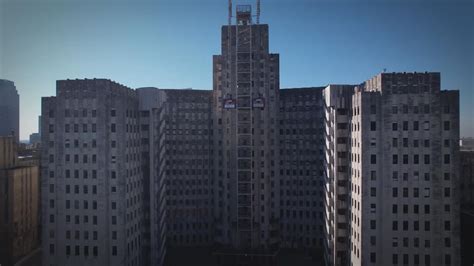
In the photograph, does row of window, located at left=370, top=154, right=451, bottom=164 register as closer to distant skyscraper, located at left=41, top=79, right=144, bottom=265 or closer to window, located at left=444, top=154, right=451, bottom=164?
window, located at left=444, top=154, right=451, bottom=164

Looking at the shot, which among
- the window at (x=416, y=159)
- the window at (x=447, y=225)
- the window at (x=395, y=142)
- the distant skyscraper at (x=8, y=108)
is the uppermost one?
the distant skyscraper at (x=8, y=108)

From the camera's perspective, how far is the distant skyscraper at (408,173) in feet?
→ 211

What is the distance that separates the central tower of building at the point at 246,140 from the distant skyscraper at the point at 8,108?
81256mm

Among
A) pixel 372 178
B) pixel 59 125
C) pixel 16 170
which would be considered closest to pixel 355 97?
pixel 372 178

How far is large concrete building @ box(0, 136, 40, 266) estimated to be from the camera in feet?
286

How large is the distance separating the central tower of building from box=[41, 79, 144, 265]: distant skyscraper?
111 feet

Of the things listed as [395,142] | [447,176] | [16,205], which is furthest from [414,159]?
[16,205]

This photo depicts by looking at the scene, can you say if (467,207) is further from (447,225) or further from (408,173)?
(408,173)

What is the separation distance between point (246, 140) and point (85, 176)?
4257 centimetres

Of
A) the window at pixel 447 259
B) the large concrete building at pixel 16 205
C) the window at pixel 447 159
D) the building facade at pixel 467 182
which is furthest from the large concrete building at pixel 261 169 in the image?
the building facade at pixel 467 182

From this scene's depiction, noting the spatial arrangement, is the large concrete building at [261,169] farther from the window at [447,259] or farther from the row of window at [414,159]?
the window at [447,259]

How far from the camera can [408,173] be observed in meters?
65.2

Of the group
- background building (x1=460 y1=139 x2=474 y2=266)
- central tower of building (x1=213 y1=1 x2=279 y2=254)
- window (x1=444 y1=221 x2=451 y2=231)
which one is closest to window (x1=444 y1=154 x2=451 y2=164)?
window (x1=444 y1=221 x2=451 y2=231)

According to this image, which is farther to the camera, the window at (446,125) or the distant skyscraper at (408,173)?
the window at (446,125)
